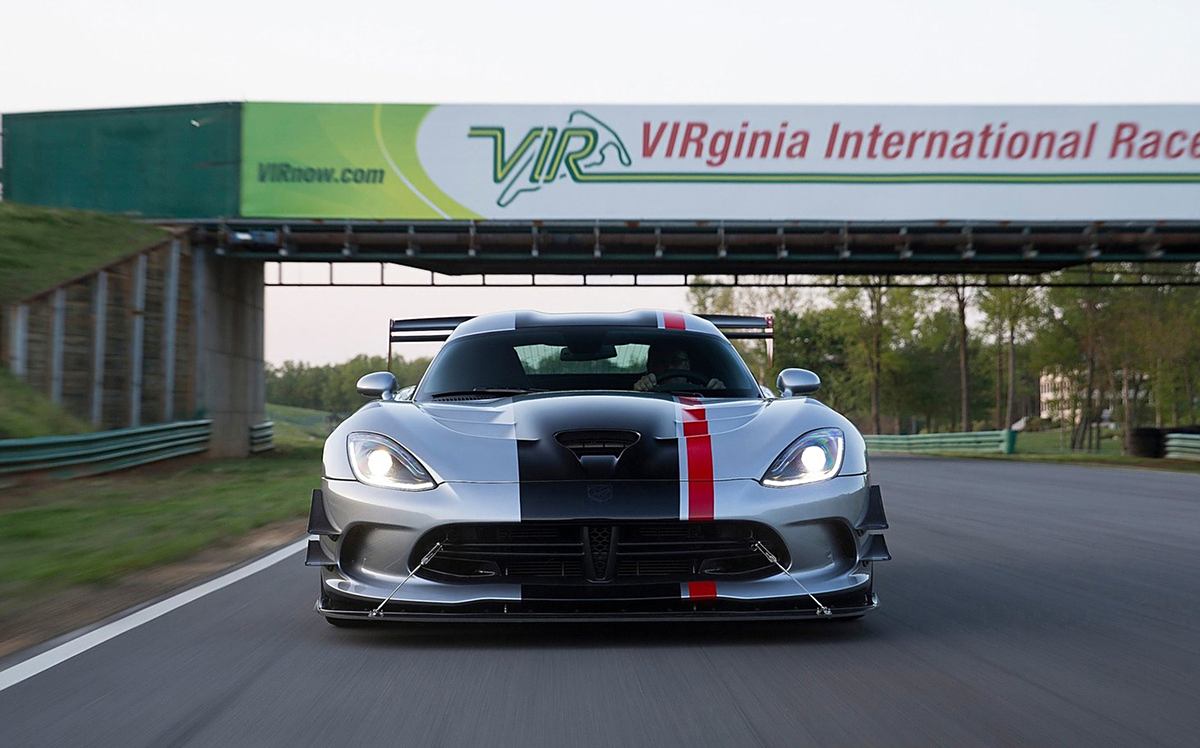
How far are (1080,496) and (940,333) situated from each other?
4485cm

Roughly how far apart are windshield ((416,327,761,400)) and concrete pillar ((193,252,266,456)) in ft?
72.1

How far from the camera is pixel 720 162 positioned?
95.0 ft

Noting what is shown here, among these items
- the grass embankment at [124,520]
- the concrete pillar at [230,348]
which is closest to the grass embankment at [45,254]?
the grass embankment at [124,520]

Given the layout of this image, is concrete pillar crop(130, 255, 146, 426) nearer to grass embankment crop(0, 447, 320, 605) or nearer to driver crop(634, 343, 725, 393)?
grass embankment crop(0, 447, 320, 605)

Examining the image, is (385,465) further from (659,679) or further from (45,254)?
(45,254)

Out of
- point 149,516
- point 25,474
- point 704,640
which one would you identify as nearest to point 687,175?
point 25,474

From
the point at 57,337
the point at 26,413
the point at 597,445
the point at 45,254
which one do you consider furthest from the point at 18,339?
the point at 597,445

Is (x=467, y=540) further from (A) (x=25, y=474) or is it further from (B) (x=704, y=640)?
(A) (x=25, y=474)

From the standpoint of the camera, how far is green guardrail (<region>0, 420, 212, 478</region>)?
16.3 m

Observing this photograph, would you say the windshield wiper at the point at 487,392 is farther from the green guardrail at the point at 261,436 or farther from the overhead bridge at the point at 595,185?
the green guardrail at the point at 261,436

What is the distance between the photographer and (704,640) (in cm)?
511

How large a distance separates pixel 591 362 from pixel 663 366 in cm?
36

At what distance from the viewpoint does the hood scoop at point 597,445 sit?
16.3ft

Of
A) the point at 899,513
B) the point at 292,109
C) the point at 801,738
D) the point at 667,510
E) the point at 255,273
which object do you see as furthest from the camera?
the point at 255,273
